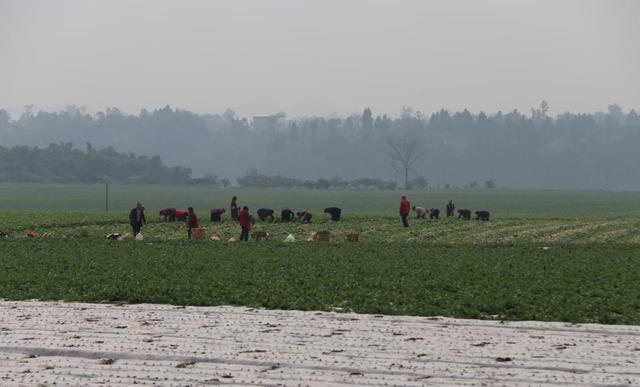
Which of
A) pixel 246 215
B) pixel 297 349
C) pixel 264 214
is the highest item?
pixel 246 215

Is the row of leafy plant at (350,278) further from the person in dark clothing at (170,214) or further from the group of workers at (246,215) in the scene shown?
the person in dark clothing at (170,214)

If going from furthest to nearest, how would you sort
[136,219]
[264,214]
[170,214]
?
[170,214] < [264,214] < [136,219]

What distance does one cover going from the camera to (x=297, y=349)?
1578 cm

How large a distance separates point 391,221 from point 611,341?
39.8 m

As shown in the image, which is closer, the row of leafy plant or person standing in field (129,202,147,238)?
the row of leafy plant

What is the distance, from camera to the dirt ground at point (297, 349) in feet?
45.6

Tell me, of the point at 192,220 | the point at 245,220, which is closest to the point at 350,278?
the point at 245,220

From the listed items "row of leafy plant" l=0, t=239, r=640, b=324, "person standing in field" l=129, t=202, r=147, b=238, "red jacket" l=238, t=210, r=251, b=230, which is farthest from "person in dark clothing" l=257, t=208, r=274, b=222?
"row of leafy plant" l=0, t=239, r=640, b=324

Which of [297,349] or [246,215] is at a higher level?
[246,215]

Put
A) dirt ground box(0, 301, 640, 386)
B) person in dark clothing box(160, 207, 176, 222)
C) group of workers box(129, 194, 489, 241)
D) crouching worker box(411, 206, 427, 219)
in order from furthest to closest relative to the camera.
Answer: crouching worker box(411, 206, 427, 219), person in dark clothing box(160, 207, 176, 222), group of workers box(129, 194, 489, 241), dirt ground box(0, 301, 640, 386)

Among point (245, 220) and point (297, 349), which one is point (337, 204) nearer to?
point (245, 220)

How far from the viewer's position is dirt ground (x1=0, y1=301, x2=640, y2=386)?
13.9m

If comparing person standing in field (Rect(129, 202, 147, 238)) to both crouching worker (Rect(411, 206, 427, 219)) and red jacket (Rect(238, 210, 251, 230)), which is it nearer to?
red jacket (Rect(238, 210, 251, 230))

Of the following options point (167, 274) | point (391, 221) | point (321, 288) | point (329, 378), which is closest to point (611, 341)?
point (329, 378)
